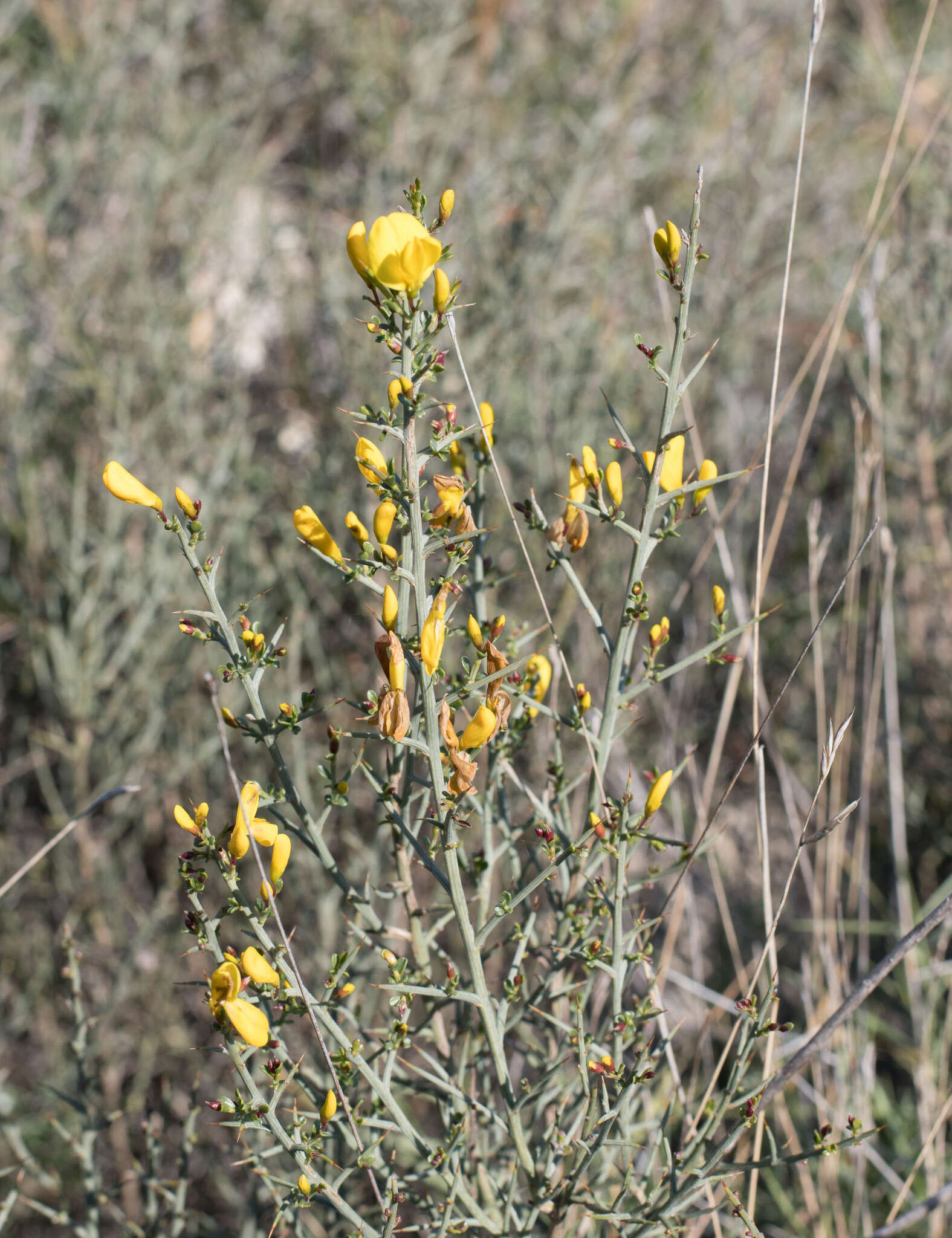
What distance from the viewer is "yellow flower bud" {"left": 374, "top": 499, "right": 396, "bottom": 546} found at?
2.88ft

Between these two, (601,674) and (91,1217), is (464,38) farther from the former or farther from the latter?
(91,1217)

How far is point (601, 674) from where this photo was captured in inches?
107

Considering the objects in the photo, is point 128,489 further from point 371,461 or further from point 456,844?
point 456,844

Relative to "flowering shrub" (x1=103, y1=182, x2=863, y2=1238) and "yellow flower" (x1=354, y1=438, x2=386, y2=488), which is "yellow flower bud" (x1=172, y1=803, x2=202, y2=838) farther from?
"yellow flower" (x1=354, y1=438, x2=386, y2=488)

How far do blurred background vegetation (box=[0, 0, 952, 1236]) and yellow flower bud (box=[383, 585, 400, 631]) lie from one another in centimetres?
98

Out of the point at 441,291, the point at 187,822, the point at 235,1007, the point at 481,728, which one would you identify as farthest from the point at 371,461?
the point at 235,1007

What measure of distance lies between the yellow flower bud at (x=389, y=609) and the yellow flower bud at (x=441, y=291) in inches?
10.4

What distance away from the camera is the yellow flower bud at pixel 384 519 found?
0.88m

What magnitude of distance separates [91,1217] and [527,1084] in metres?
0.79

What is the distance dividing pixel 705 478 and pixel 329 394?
217cm

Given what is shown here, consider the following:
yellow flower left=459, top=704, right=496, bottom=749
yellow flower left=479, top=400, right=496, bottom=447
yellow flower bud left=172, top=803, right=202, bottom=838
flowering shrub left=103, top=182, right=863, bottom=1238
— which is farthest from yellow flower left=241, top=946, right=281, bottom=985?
yellow flower left=479, top=400, right=496, bottom=447

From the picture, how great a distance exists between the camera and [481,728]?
0.83 meters

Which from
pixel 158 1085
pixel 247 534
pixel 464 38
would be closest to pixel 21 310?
pixel 247 534

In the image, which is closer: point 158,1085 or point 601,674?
point 158,1085
